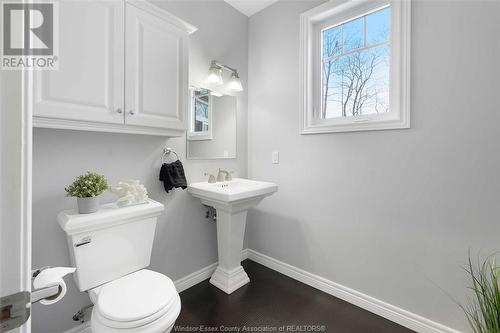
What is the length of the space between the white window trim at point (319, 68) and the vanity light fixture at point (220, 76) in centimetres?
60

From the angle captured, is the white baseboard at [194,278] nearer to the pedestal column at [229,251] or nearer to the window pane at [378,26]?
the pedestal column at [229,251]

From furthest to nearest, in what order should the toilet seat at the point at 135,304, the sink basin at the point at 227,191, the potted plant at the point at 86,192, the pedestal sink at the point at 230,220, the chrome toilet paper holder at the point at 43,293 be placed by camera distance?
1. the pedestal sink at the point at 230,220
2. the sink basin at the point at 227,191
3. the potted plant at the point at 86,192
4. the toilet seat at the point at 135,304
5. the chrome toilet paper holder at the point at 43,293

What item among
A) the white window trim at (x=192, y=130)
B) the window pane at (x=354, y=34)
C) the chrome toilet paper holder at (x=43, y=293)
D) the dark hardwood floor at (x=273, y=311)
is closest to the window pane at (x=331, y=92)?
the window pane at (x=354, y=34)

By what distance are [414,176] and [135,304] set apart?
5.85 feet

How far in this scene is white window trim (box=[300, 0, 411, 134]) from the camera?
1.57 metres

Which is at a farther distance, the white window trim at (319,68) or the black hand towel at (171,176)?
the black hand towel at (171,176)

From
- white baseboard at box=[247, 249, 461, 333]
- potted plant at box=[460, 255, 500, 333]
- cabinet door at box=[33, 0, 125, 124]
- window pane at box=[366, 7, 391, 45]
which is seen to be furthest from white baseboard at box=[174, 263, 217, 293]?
window pane at box=[366, 7, 391, 45]

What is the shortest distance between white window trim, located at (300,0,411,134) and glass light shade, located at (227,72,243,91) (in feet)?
1.92

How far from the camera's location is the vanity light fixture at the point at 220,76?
6.78 feet

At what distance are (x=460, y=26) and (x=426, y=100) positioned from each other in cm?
43

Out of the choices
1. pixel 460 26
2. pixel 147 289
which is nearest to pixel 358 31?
pixel 460 26

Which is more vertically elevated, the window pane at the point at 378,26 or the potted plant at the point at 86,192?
the window pane at the point at 378,26

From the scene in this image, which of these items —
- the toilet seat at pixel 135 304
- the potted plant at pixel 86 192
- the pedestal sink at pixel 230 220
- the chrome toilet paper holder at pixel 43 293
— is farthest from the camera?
the pedestal sink at pixel 230 220

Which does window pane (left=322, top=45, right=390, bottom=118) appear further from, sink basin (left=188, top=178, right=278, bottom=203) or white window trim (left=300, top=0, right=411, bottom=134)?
sink basin (left=188, top=178, right=278, bottom=203)
